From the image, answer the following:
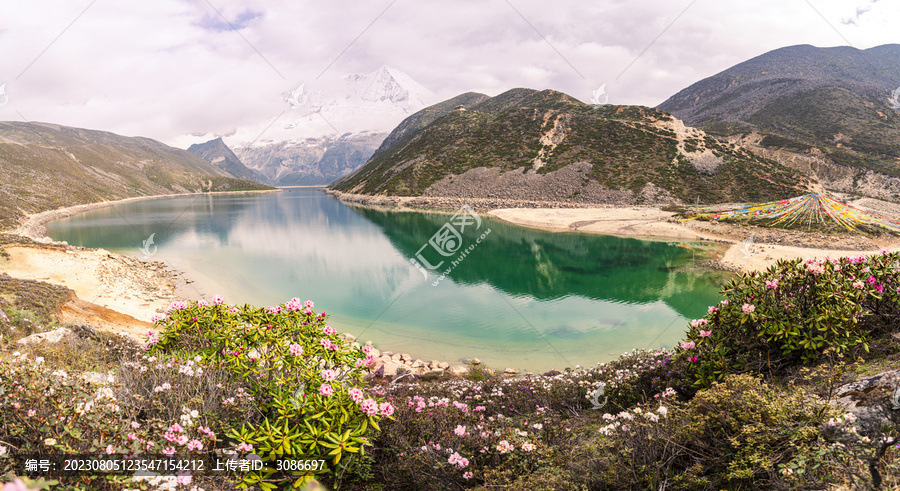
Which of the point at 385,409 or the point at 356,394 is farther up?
the point at 356,394

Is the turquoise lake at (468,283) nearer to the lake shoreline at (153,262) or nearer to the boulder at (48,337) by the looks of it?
the lake shoreline at (153,262)

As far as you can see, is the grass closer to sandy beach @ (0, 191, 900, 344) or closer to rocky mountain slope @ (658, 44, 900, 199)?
sandy beach @ (0, 191, 900, 344)

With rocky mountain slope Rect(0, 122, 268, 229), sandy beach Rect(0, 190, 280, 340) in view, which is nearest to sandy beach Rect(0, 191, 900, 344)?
sandy beach Rect(0, 190, 280, 340)

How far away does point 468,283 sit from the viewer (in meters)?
27.4

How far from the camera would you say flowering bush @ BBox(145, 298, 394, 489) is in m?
3.90

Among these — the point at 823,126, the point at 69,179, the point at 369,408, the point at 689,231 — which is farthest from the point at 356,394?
the point at 823,126

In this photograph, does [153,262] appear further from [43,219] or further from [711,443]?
[43,219]

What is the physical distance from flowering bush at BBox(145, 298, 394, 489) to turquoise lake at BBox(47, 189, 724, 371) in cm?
1116

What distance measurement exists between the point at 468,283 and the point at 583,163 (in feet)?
217

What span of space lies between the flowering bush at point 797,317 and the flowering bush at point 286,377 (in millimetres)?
5823

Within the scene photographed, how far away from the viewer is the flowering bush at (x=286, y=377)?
3.90 meters

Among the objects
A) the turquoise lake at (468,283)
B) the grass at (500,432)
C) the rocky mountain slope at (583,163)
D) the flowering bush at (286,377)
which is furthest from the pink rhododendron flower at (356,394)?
the rocky mountain slope at (583,163)

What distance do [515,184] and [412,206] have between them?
24.7 metres

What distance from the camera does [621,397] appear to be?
7.48 meters
